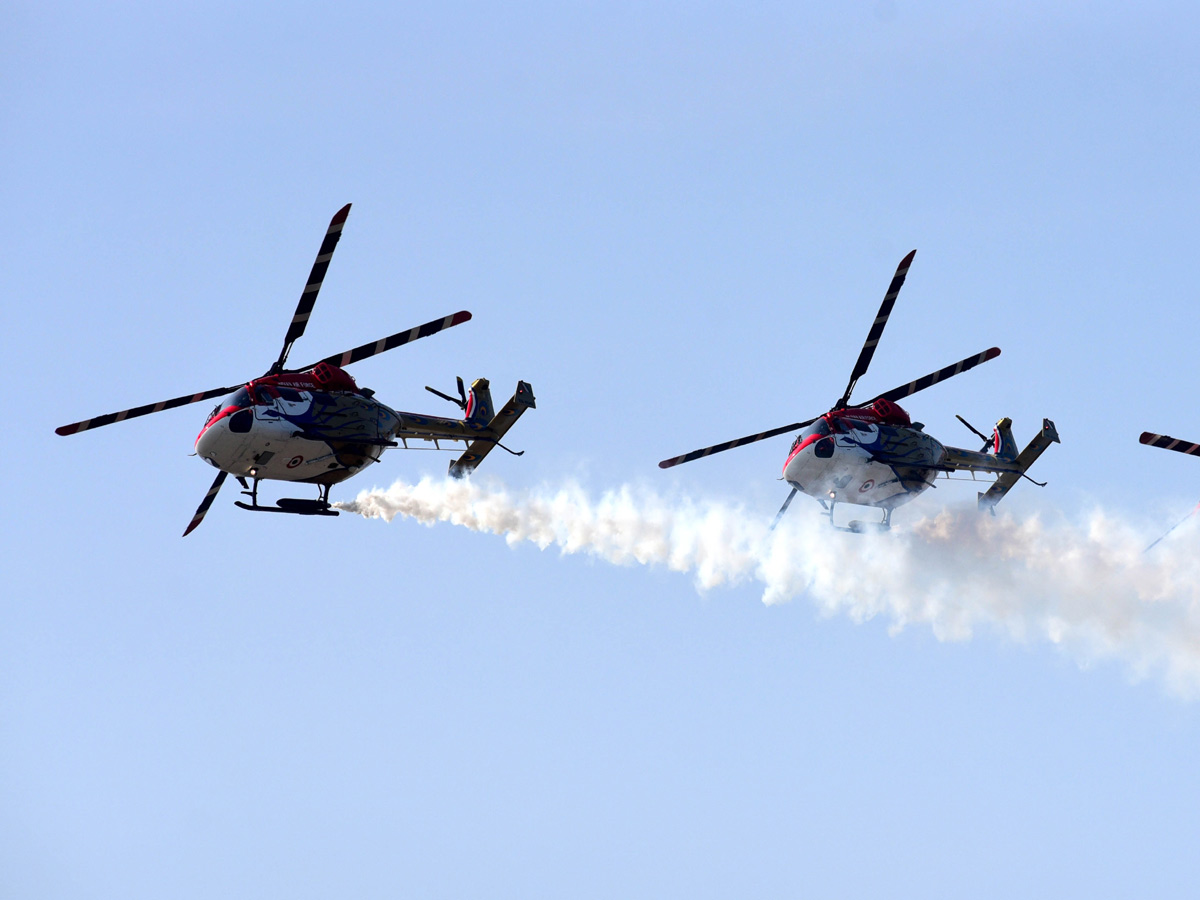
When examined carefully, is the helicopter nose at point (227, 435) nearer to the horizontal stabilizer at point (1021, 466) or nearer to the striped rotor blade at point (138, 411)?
the striped rotor blade at point (138, 411)

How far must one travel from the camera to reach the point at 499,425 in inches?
1986

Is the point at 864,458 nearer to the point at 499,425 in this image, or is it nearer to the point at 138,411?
the point at 499,425

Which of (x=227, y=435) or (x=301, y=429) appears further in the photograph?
(x=301, y=429)

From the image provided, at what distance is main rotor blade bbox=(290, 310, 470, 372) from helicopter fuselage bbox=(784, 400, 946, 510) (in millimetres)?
10353

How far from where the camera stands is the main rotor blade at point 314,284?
4309 cm

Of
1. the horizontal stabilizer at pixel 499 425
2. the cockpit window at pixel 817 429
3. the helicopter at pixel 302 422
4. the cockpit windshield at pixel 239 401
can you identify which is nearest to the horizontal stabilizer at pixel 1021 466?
the cockpit window at pixel 817 429

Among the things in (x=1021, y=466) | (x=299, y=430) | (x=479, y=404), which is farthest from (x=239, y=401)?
(x=1021, y=466)

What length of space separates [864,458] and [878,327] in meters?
3.59

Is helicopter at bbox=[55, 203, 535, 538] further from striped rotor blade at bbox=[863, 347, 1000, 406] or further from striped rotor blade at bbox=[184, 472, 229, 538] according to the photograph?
striped rotor blade at bbox=[863, 347, 1000, 406]

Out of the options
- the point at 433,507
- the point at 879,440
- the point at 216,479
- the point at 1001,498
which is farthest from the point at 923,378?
the point at 216,479

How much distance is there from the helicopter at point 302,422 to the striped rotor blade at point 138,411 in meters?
0.02

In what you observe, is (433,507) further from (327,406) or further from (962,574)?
(962,574)

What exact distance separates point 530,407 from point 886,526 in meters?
10.3

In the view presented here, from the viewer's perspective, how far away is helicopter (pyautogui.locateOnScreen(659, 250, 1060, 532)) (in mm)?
47875
